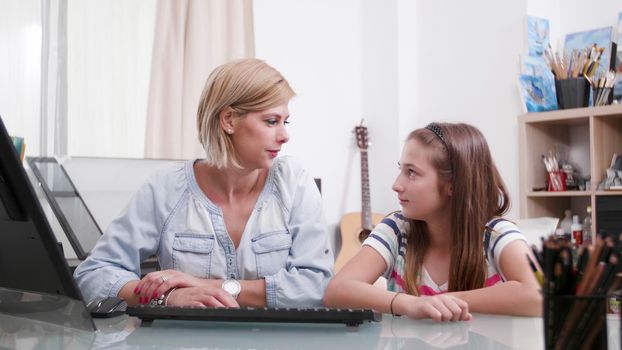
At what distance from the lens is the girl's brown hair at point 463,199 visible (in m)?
1.38

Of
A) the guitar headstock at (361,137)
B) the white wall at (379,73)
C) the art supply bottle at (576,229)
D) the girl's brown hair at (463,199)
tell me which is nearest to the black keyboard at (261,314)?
the girl's brown hair at (463,199)

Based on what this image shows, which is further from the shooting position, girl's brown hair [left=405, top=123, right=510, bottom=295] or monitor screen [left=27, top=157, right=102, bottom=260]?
monitor screen [left=27, top=157, right=102, bottom=260]

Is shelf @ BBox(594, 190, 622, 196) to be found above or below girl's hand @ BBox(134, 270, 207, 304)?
above

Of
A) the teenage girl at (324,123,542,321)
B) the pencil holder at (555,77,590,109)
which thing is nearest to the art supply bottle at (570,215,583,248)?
the pencil holder at (555,77,590,109)

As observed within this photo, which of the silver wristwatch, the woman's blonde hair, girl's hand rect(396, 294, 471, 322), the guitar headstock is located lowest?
the silver wristwatch

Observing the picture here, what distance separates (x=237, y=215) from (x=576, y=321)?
1.00m

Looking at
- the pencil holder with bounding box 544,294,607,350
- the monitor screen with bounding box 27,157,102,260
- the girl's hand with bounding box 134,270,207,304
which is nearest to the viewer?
the pencil holder with bounding box 544,294,607,350

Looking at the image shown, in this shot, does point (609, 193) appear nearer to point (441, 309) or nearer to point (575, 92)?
point (575, 92)

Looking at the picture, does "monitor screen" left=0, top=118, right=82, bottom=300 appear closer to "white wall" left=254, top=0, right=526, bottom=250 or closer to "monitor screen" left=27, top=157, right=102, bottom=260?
"monitor screen" left=27, top=157, right=102, bottom=260

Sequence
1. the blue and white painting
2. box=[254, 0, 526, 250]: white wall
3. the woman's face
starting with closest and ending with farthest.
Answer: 1. the woman's face
2. the blue and white painting
3. box=[254, 0, 526, 250]: white wall

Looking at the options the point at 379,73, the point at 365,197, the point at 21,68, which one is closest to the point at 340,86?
the point at 379,73

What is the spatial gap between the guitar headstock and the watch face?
2.34 m

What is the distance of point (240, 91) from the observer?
146cm

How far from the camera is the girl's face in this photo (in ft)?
4.72
